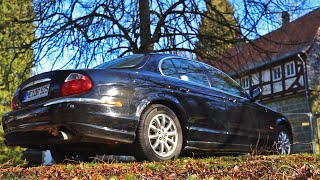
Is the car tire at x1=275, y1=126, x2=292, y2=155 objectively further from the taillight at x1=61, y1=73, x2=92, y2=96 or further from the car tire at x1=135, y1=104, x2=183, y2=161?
the taillight at x1=61, y1=73, x2=92, y2=96

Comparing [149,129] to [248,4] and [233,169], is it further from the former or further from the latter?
[248,4]

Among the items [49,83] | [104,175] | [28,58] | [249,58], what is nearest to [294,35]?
[249,58]

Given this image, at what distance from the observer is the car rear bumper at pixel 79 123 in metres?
4.77

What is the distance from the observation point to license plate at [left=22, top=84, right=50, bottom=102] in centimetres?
515

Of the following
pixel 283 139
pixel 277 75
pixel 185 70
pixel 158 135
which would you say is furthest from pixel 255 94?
pixel 277 75

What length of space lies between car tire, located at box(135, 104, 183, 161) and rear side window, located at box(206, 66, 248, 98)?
1.40m

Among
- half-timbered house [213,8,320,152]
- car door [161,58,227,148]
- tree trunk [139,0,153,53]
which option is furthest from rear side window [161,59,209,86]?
half-timbered house [213,8,320,152]

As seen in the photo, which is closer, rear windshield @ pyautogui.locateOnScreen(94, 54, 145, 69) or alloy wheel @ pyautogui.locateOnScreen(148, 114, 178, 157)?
alloy wheel @ pyautogui.locateOnScreen(148, 114, 178, 157)

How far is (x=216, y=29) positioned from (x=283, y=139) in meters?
5.11

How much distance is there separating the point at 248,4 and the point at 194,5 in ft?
4.54

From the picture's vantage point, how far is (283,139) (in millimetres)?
7953

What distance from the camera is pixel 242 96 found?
721cm

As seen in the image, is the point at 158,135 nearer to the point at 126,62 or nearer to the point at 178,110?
the point at 178,110

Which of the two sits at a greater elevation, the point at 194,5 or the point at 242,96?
the point at 194,5
